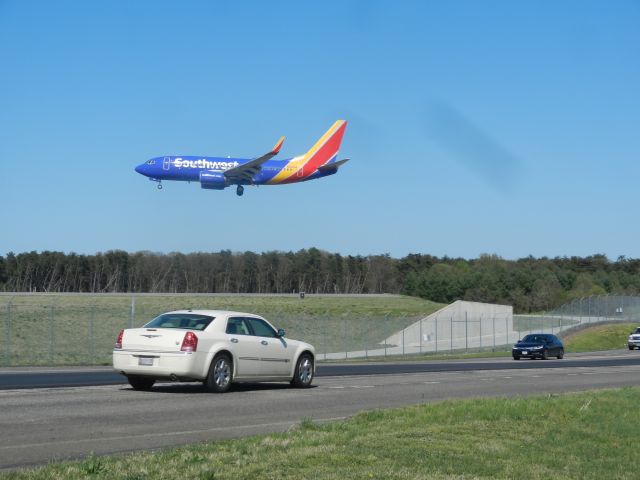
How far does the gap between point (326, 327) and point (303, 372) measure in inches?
1453

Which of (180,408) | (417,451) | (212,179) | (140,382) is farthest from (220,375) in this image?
(212,179)

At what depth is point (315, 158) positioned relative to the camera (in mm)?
55750

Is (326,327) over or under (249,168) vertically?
under

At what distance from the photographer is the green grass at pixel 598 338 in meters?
63.0

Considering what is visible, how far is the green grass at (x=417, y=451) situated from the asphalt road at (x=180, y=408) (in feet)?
3.34

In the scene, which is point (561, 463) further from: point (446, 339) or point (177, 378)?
point (446, 339)

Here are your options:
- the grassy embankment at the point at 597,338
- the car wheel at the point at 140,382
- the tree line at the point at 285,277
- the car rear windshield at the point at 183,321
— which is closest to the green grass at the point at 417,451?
the car rear windshield at the point at 183,321

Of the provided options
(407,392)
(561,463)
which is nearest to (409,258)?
(407,392)

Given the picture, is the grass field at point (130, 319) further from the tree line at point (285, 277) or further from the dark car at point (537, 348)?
the tree line at point (285, 277)

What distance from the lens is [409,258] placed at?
152m

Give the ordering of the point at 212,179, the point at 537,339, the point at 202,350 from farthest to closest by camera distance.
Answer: the point at 212,179 → the point at 537,339 → the point at 202,350

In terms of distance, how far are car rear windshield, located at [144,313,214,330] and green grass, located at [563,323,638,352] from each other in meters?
46.1

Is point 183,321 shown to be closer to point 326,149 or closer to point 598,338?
point 326,149

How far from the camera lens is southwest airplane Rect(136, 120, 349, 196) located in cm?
4897
